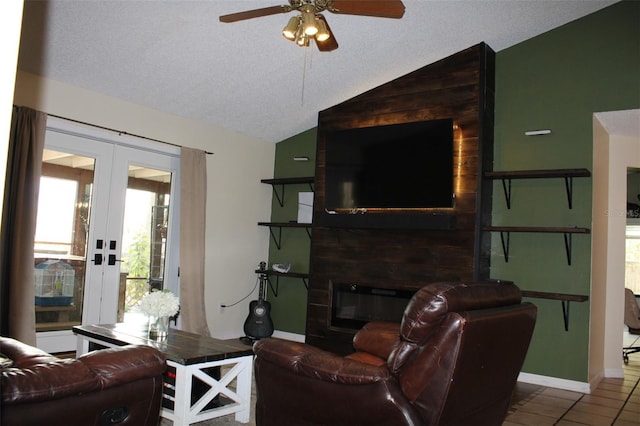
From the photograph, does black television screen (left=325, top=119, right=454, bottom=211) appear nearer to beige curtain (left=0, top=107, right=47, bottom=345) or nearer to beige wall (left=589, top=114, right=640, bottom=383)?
beige wall (left=589, top=114, right=640, bottom=383)

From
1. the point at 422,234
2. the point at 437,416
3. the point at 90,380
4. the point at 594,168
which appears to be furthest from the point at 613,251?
the point at 90,380

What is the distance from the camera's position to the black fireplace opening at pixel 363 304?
5340mm

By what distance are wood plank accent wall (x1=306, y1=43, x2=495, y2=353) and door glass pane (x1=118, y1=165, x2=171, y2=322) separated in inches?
66.3

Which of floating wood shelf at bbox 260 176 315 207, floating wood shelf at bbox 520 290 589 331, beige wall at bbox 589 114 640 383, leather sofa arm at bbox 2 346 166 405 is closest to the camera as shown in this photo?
leather sofa arm at bbox 2 346 166 405

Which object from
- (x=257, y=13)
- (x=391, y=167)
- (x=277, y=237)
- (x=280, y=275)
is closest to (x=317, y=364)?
(x=257, y=13)

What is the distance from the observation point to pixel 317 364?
238cm

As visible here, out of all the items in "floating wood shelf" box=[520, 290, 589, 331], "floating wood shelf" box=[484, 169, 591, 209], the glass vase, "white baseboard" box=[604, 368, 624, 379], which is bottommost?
"white baseboard" box=[604, 368, 624, 379]

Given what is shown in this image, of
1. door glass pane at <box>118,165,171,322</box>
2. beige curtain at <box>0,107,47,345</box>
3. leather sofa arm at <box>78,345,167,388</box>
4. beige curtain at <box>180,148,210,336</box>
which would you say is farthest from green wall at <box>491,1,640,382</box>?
beige curtain at <box>0,107,47,345</box>

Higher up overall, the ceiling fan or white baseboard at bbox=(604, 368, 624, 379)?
the ceiling fan

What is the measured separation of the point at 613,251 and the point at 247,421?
13.5 ft

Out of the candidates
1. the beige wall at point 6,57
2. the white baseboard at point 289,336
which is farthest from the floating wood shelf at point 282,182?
the beige wall at point 6,57

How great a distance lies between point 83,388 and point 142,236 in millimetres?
3918

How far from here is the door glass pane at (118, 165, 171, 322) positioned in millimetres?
5328

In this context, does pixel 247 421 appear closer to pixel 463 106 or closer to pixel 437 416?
pixel 437 416
